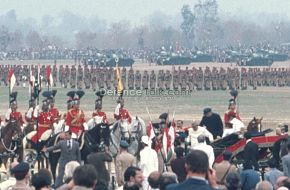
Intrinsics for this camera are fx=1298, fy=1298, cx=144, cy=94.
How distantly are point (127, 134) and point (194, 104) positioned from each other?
2059 centimetres

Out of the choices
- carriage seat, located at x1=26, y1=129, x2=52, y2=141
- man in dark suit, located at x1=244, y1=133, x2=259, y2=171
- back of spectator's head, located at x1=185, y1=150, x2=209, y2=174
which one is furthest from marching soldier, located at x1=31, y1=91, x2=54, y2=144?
back of spectator's head, located at x1=185, y1=150, x2=209, y2=174

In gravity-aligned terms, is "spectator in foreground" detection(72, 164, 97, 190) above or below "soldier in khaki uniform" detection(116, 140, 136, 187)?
above

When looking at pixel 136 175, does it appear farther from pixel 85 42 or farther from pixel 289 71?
pixel 85 42

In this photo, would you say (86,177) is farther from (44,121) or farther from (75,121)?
(44,121)

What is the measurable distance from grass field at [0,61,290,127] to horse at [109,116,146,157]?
36.3 ft

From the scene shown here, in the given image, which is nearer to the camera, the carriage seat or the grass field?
the carriage seat

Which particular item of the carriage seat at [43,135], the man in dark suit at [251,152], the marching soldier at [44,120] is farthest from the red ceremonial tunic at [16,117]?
the man in dark suit at [251,152]

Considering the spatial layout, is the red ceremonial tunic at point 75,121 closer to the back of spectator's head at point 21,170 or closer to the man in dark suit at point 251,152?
the man in dark suit at point 251,152

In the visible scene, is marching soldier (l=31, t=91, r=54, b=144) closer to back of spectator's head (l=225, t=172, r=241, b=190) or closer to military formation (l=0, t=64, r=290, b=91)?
back of spectator's head (l=225, t=172, r=241, b=190)

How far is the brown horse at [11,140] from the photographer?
2391 centimetres

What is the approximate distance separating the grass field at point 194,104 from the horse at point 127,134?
11.1 m

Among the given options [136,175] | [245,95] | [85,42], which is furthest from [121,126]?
[85,42]

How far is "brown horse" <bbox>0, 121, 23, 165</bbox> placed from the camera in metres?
23.9

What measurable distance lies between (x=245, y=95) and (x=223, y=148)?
28349mm
